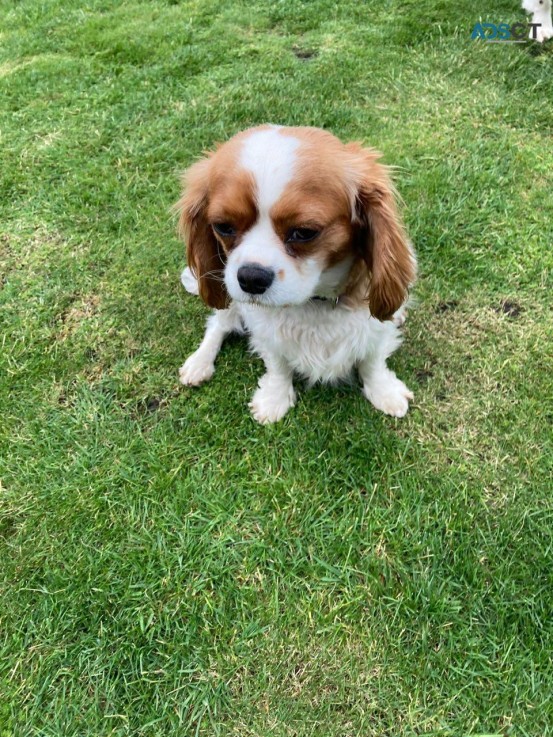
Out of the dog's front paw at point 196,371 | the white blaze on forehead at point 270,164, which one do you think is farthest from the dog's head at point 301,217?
the dog's front paw at point 196,371

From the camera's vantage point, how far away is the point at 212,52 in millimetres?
4582

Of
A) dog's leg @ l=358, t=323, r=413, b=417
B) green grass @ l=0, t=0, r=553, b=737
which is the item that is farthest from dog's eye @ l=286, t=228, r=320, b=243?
green grass @ l=0, t=0, r=553, b=737

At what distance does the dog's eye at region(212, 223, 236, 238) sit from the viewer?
73.5 inches

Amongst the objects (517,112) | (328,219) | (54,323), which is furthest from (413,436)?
(517,112)

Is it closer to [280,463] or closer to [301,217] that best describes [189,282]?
[280,463]

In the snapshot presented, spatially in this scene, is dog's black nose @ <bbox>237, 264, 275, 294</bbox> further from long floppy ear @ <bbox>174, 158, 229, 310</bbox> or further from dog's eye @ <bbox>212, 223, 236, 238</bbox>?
long floppy ear @ <bbox>174, 158, 229, 310</bbox>

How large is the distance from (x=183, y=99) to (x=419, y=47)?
6.34 ft

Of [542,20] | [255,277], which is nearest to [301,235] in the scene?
[255,277]

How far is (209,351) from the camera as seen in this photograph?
8.93ft

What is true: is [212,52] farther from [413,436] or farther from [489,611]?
[489,611]

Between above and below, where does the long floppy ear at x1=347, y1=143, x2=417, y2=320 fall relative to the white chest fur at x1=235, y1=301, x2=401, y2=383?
above

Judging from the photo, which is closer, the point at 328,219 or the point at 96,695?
the point at 328,219

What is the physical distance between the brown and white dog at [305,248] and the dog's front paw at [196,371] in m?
0.37

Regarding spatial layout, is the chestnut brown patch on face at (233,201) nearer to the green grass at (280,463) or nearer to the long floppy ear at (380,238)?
the long floppy ear at (380,238)
